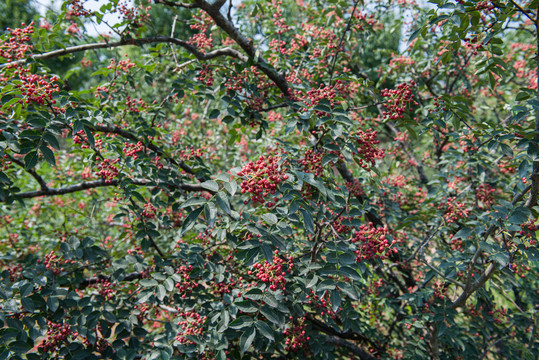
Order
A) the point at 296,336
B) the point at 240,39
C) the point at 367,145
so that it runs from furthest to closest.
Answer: the point at 240,39, the point at 296,336, the point at 367,145

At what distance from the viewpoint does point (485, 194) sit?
285cm

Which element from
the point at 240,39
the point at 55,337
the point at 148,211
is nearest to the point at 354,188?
the point at 240,39

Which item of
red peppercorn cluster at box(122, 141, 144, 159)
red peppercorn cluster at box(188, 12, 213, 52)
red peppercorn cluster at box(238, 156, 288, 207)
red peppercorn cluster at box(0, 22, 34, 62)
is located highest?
red peppercorn cluster at box(188, 12, 213, 52)

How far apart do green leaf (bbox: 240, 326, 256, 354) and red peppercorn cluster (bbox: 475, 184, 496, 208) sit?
2352 mm

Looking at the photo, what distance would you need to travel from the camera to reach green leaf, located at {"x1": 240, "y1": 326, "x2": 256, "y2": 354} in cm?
157

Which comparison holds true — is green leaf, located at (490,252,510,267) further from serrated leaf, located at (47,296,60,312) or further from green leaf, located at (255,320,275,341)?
serrated leaf, located at (47,296,60,312)

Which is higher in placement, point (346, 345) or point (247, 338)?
point (247, 338)

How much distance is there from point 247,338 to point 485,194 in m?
2.46

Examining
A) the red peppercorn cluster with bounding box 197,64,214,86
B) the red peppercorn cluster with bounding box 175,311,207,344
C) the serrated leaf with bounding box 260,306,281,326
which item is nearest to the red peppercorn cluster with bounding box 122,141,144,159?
the red peppercorn cluster with bounding box 197,64,214,86

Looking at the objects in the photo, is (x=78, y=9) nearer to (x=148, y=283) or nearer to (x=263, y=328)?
(x=148, y=283)

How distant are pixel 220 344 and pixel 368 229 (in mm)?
1080

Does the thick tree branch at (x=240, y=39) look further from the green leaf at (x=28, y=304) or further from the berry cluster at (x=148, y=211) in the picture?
the green leaf at (x=28, y=304)

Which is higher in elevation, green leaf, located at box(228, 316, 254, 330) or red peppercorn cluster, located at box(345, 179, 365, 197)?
red peppercorn cluster, located at box(345, 179, 365, 197)

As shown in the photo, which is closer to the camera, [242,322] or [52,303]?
[242,322]
